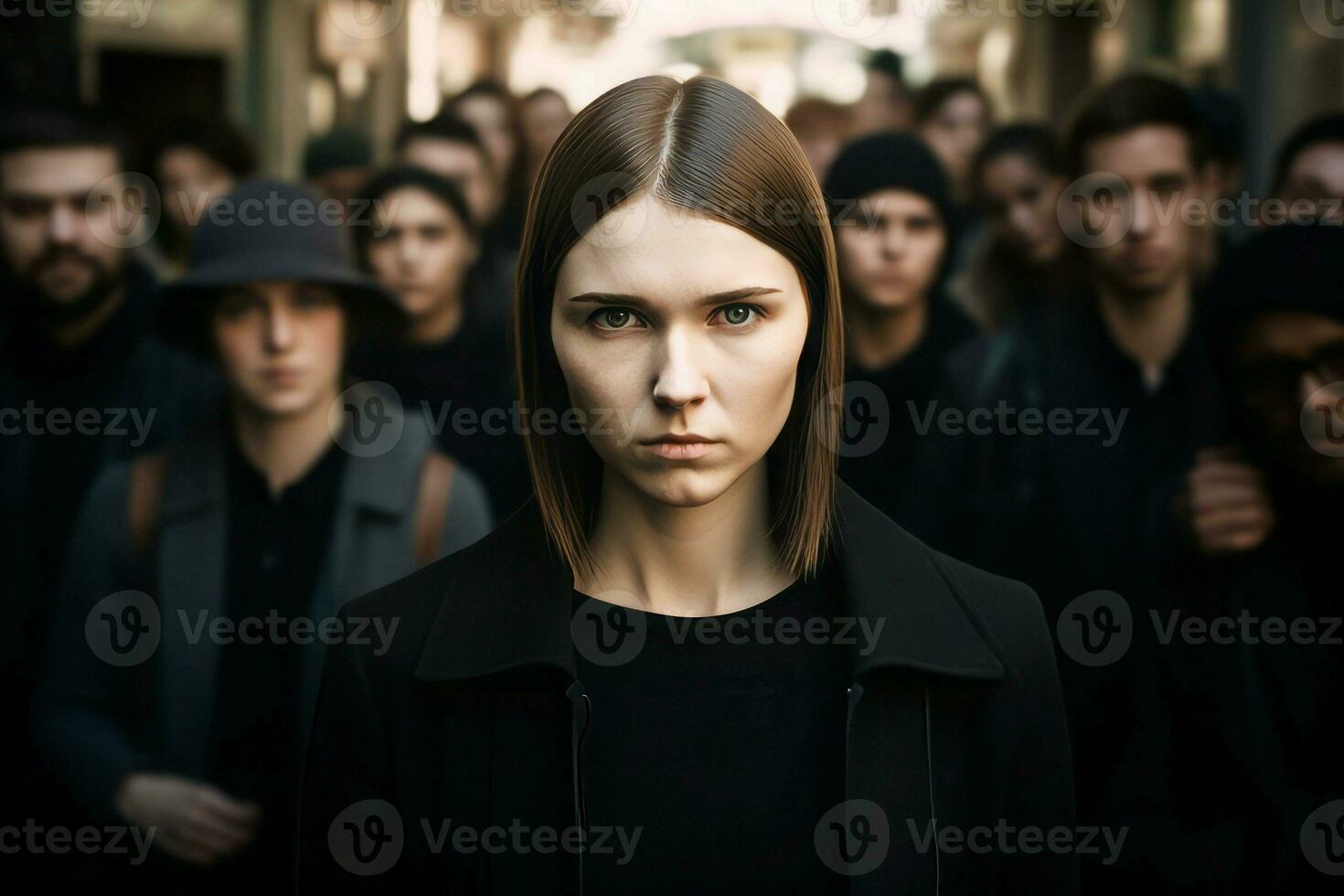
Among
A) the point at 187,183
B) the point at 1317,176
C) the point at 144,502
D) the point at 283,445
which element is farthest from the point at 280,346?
the point at 1317,176

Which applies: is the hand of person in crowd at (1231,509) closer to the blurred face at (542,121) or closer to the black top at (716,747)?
the black top at (716,747)

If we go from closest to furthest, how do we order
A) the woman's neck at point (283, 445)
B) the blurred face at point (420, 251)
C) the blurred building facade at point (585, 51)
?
the woman's neck at point (283, 445) < the blurred face at point (420, 251) < the blurred building facade at point (585, 51)

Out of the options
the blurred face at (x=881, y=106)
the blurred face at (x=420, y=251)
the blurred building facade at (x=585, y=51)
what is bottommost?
the blurred face at (x=420, y=251)

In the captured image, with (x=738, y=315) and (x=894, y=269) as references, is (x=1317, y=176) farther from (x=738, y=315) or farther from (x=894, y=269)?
(x=738, y=315)

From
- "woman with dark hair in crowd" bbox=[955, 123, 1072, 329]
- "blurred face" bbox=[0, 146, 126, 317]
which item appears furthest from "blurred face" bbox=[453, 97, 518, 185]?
"woman with dark hair in crowd" bbox=[955, 123, 1072, 329]

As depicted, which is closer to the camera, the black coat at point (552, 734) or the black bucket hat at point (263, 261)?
the black coat at point (552, 734)

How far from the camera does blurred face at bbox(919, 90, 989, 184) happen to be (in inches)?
211

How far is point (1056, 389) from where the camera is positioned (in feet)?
11.1

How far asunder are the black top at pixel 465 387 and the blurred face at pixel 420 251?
0.12 m

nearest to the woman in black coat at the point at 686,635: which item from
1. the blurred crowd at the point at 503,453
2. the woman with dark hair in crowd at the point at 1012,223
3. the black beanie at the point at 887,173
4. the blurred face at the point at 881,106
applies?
the blurred crowd at the point at 503,453

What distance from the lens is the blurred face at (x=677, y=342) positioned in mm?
1513

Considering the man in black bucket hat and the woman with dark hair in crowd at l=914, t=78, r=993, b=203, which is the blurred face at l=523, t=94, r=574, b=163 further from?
the man in black bucket hat

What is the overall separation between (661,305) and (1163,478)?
187cm

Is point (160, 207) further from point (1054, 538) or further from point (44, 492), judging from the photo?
point (1054, 538)
